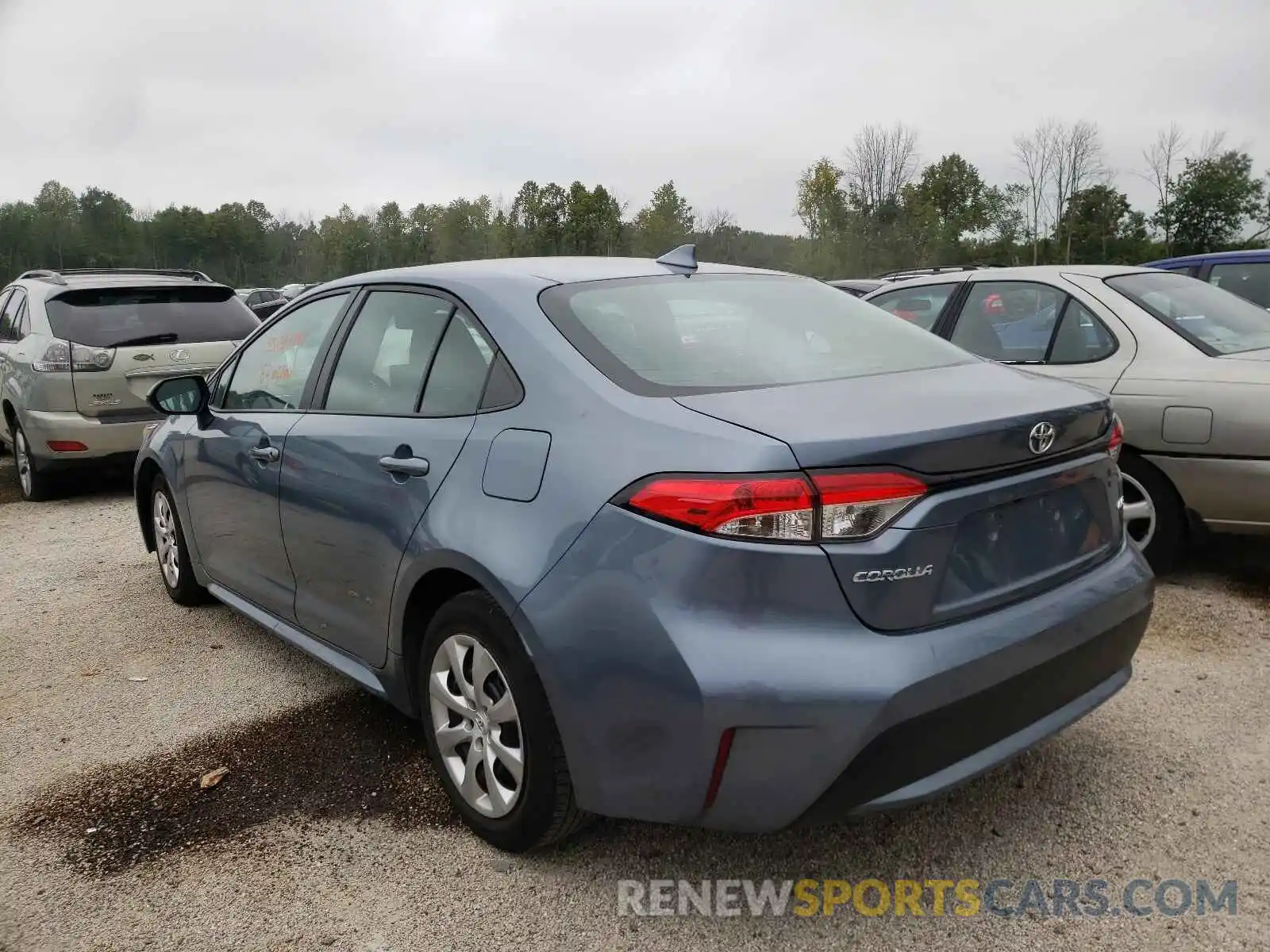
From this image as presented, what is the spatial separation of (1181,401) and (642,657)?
3.28 m

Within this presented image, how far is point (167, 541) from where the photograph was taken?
4766 mm

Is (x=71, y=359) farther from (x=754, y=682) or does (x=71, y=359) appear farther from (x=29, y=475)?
(x=754, y=682)

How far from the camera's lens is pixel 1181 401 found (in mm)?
4215

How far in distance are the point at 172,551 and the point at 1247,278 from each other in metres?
7.72

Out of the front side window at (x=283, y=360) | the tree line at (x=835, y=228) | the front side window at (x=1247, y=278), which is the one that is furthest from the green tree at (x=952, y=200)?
the front side window at (x=283, y=360)

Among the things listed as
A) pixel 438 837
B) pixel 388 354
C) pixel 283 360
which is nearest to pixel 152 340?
pixel 283 360

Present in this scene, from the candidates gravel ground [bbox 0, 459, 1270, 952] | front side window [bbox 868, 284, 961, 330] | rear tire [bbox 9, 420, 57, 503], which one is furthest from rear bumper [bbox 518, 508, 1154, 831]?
rear tire [bbox 9, 420, 57, 503]

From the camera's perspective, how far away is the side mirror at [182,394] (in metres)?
4.02

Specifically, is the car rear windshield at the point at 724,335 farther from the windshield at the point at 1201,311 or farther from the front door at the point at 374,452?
the windshield at the point at 1201,311

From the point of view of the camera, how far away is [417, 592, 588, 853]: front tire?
2312 millimetres

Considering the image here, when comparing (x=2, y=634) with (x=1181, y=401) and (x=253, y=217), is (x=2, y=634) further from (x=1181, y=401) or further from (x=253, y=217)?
(x=253, y=217)

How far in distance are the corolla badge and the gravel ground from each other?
87cm

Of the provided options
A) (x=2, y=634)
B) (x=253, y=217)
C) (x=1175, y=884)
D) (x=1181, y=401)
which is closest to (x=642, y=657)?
(x=1175, y=884)

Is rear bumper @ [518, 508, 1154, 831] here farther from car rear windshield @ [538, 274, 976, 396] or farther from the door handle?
the door handle
